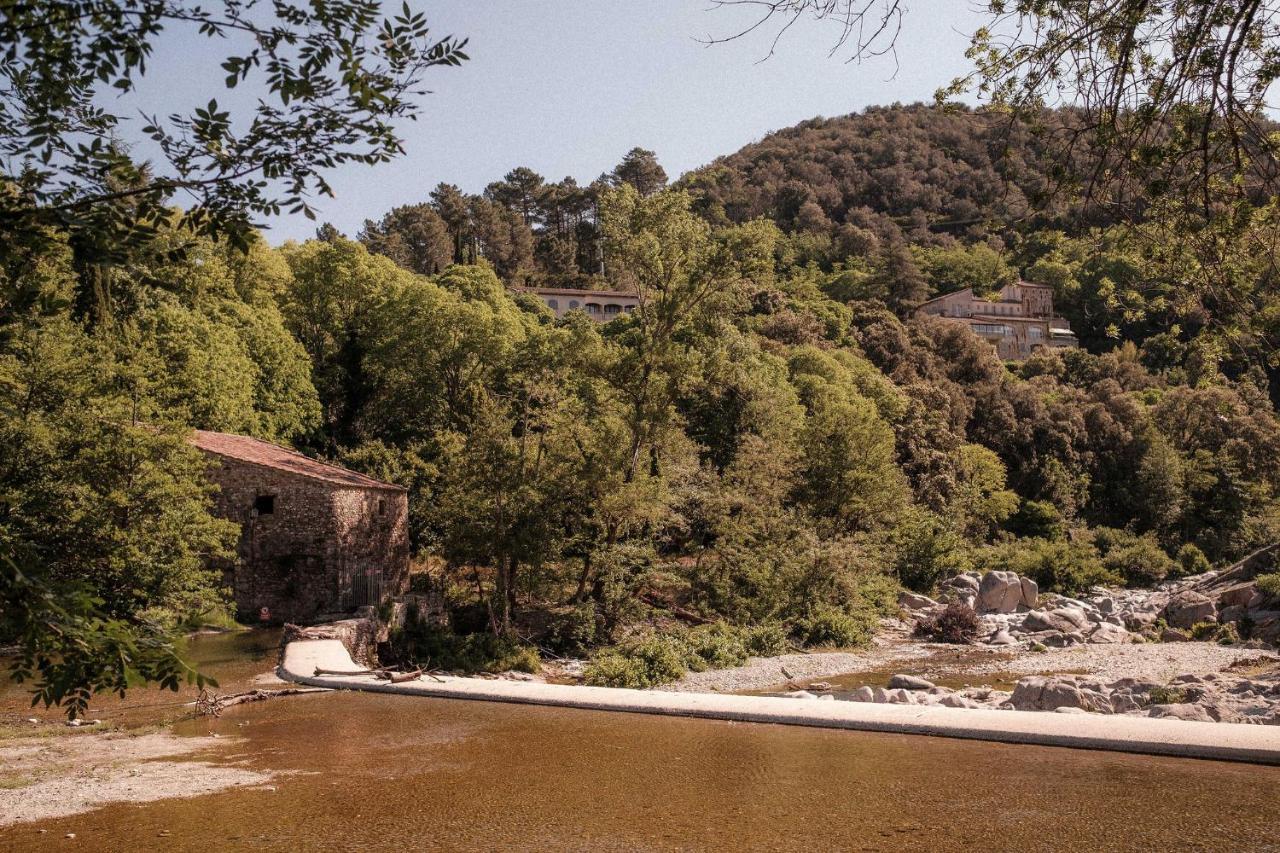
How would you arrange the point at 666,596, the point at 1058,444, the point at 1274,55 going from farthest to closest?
1. the point at 1058,444
2. the point at 666,596
3. the point at 1274,55

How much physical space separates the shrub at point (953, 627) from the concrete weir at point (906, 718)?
16657 mm

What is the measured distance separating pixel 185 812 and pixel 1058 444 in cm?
6055

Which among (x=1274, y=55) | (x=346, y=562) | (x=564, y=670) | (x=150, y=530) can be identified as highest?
(x=1274, y=55)

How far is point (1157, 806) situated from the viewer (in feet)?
25.2

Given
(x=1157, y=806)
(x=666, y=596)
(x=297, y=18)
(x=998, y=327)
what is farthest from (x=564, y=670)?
(x=998, y=327)

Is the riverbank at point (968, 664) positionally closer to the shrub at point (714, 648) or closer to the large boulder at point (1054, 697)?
the shrub at point (714, 648)

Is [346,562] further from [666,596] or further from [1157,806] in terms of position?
[1157,806]

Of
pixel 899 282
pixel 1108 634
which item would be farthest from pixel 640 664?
pixel 899 282

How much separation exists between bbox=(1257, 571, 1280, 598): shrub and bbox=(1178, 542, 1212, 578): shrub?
1898 centimetres

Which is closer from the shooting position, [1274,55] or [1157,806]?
[1274,55]

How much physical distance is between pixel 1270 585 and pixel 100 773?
100.0 feet

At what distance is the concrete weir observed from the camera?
937 cm

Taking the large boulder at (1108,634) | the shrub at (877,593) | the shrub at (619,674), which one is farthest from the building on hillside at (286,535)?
the large boulder at (1108,634)

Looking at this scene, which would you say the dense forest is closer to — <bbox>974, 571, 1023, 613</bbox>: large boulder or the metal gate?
the metal gate
